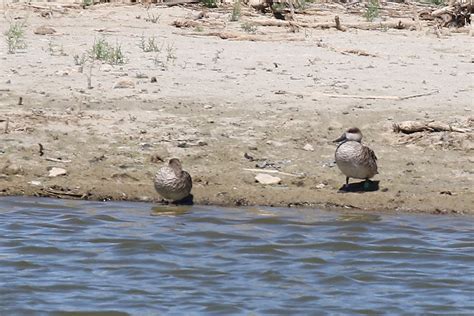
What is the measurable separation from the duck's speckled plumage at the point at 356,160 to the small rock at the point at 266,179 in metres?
0.57

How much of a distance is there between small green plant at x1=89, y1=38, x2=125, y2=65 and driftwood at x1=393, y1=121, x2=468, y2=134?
340cm

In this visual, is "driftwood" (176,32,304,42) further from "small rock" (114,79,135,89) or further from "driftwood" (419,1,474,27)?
"small rock" (114,79,135,89)

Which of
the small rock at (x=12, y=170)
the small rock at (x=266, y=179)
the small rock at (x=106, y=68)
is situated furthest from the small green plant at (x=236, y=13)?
the small rock at (x=12, y=170)

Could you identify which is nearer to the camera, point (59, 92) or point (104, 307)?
point (104, 307)

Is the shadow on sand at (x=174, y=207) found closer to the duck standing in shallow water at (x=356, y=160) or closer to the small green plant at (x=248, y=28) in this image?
the duck standing in shallow water at (x=356, y=160)

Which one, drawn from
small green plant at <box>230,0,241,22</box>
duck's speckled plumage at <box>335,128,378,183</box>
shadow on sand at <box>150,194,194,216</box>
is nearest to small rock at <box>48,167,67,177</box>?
shadow on sand at <box>150,194,194,216</box>

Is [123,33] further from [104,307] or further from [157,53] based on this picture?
[104,307]

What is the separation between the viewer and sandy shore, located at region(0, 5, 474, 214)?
9.80 m

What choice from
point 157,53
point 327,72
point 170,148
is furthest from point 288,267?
point 157,53

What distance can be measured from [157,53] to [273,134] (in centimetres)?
288

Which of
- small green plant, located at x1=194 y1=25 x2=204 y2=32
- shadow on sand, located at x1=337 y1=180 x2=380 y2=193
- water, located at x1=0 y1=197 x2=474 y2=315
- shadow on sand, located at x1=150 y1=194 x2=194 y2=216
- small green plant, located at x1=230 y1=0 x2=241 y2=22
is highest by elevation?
small green plant, located at x1=230 y1=0 x2=241 y2=22

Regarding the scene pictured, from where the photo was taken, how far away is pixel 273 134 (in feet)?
34.8

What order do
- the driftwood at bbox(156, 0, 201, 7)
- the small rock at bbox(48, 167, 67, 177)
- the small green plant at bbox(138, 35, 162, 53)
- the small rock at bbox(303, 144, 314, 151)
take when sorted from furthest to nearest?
the driftwood at bbox(156, 0, 201, 7) < the small green plant at bbox(138, 35, 162, 53) < the small rock at bbox(303, 144, 314, 151) < the small rock at bbox(48, 167, 67, 177)

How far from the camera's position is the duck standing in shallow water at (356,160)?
944 cm
